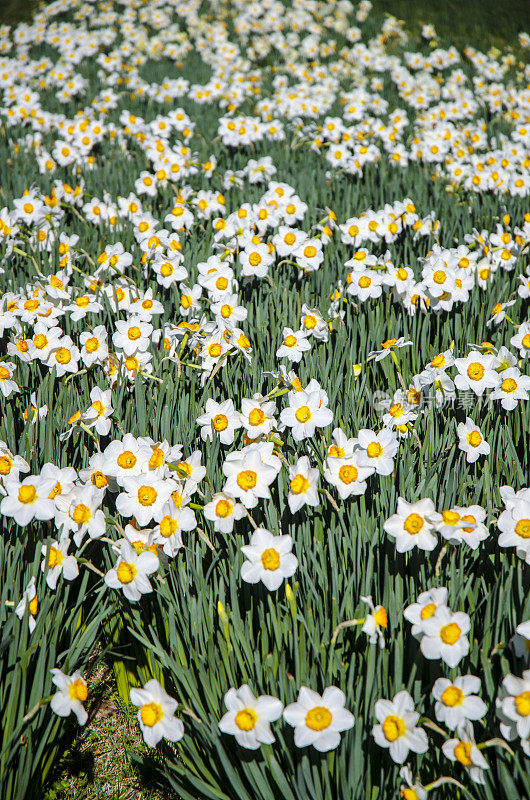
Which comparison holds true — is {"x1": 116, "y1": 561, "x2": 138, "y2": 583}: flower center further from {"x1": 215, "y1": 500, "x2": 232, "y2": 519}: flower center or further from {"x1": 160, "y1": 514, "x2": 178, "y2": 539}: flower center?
{"x1": 215, "y1": 500, "x2": 232, "y2": 519}: flower center

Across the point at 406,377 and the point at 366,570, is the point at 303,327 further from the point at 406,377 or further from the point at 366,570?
the point at 366,570

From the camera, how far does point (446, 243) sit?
311cm

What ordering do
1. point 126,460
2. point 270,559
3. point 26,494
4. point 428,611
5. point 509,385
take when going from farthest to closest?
1. point 509,385
2. point 126,460
3. point 26,494
4. point 270,559
5. point 428,611

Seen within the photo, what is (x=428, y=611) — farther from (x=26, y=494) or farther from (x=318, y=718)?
(x=26, y=494)

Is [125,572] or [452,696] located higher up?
[125,572]

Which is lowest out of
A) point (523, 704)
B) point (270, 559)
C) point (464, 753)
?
point (464, 753)

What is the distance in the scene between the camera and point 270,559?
4.49 feet

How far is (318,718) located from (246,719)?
0.51ft

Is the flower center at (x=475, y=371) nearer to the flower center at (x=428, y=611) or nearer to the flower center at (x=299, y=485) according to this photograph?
the flower center at (x=299, y=485)

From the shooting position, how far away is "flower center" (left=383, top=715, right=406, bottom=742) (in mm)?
1144

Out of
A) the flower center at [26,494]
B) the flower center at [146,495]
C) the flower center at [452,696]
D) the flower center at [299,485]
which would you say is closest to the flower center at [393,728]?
the flower center at [452,696]

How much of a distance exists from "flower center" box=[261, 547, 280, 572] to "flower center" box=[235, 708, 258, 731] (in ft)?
1.03

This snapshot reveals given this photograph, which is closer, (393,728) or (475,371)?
(393,728)

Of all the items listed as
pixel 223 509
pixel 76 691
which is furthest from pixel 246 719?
pixel 223 509
